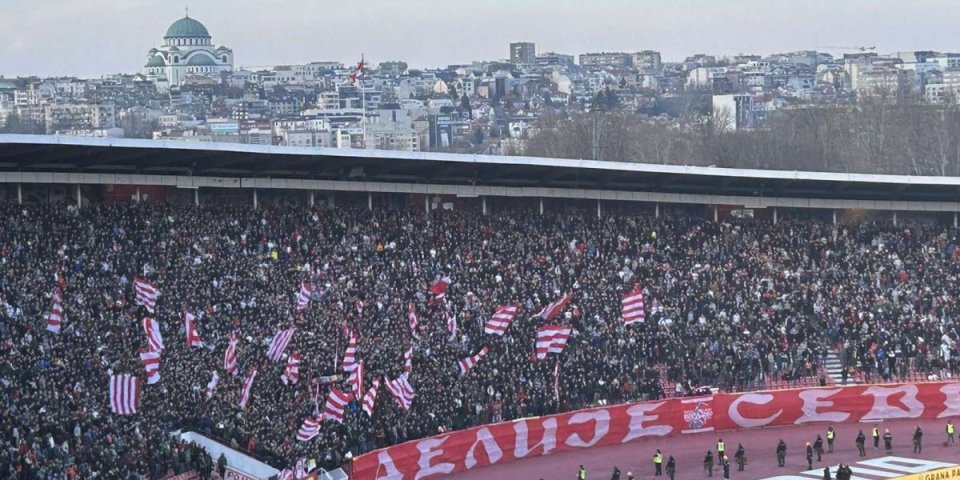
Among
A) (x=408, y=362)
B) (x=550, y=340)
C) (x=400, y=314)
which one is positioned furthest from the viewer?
(x=400, y=314)

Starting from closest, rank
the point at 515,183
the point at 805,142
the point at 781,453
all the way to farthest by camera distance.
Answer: the point at 781,453, the point at 515,183, the point at 805,142

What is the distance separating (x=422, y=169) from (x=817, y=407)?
14.9 metres

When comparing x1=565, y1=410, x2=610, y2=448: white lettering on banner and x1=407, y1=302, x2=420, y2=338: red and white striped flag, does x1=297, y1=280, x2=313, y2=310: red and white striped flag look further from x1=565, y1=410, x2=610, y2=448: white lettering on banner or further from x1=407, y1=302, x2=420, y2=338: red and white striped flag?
x1=565, y1=410, x2=610, y2=448: white lettering on banner

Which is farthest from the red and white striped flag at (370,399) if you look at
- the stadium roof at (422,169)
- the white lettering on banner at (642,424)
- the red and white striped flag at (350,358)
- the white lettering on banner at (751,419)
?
the white lettering on banner at (751,419)

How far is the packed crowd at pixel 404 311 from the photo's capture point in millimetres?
41094

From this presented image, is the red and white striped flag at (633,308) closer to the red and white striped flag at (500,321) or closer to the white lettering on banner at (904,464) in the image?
the red and white striped flag at (500,321)

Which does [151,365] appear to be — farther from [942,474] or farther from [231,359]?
[942,474]

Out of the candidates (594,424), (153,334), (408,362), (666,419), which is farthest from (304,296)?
(666,419)

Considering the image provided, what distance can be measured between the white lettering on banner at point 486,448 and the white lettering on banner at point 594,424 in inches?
95.4

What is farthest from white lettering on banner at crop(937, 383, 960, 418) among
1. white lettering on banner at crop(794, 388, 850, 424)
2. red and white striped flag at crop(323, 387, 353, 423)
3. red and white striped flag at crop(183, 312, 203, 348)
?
red and white striped flag at crop(183, 312, 203, 348)

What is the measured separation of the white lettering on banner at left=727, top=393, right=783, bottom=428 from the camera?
4838cm

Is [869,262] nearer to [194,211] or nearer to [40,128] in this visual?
[194,211]

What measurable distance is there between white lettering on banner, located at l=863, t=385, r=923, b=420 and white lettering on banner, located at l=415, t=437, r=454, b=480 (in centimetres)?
1342

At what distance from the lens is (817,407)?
48.8 metres
